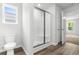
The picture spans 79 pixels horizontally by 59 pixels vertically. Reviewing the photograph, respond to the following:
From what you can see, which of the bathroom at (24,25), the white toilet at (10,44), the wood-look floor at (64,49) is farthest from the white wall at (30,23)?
the white toilet at (10,44)

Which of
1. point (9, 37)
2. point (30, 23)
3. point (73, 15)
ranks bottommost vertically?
point (9, 37)

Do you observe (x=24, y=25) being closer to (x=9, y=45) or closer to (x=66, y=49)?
(x=9, y=45)

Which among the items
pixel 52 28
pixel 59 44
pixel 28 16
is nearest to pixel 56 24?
pixel 52 28

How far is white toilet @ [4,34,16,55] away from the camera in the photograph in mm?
1657

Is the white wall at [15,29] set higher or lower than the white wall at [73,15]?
lower

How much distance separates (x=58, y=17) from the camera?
1857 mm

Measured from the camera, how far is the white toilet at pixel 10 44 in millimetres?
1657

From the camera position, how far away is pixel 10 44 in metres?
1.68

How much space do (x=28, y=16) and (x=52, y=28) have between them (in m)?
0.59

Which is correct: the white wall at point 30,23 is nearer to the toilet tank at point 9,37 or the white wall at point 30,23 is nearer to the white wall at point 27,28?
the white wall at point 27,28

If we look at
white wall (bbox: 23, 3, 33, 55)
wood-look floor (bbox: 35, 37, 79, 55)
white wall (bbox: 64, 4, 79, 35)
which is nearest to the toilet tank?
white wall (bbox: 23, 3, 33, 55)

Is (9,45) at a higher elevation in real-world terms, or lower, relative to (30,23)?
lower

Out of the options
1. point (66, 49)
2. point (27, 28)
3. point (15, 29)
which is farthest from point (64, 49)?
point (15, 29)

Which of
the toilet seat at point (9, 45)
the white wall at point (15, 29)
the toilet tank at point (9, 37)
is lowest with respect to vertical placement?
the toilet seat at point (9, 45)
